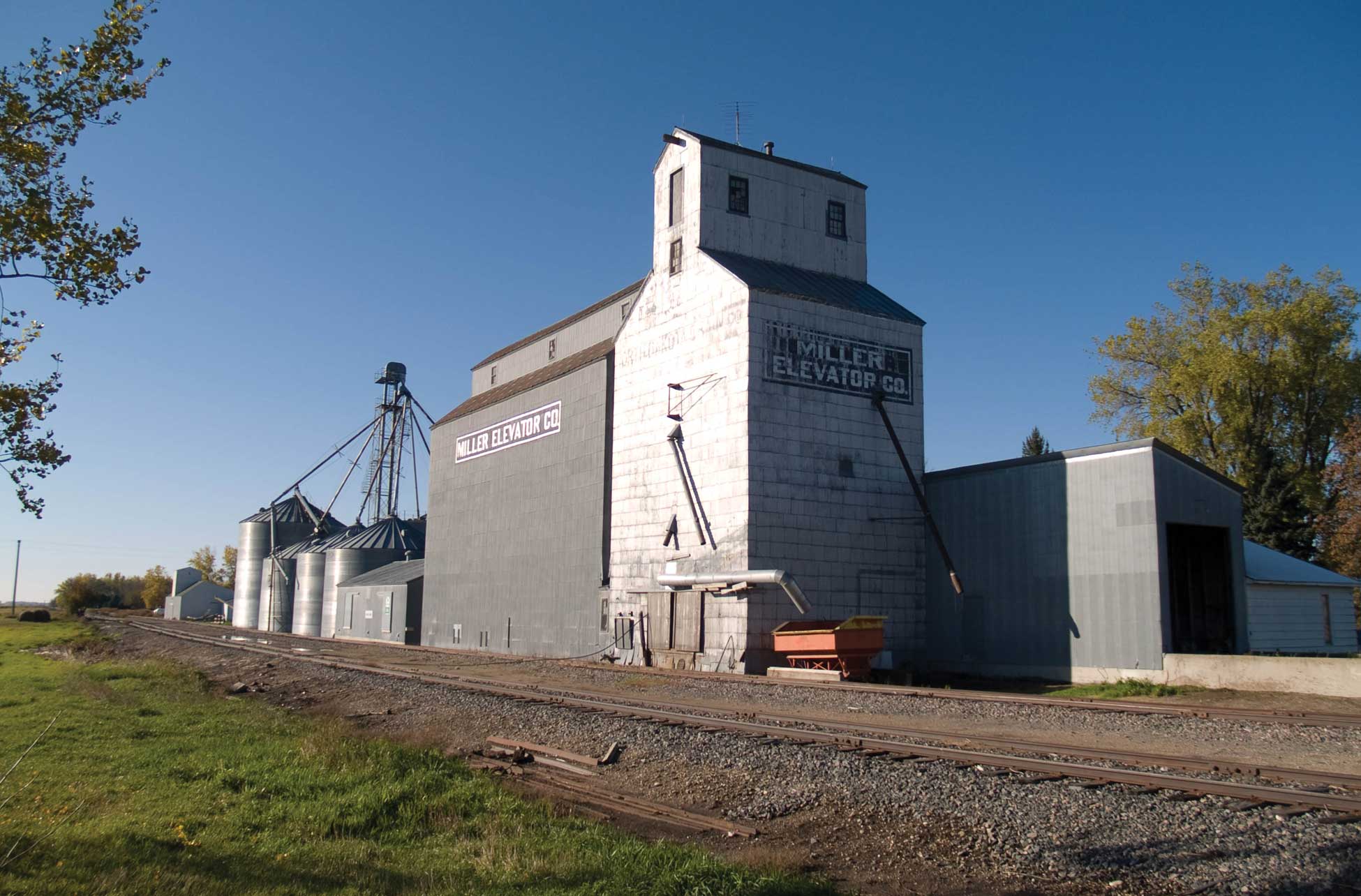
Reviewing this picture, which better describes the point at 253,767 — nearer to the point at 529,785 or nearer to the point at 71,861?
the point at 529,785

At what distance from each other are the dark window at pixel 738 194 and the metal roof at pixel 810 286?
167 cm

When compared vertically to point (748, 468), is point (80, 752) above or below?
below

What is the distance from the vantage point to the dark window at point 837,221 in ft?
114

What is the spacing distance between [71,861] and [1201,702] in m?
18.2

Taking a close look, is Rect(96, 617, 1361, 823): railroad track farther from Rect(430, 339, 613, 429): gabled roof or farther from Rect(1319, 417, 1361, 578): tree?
Rect(1319, 417, 1361, 578): tree

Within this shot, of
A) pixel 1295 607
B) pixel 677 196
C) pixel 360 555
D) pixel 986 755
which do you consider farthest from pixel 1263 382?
pixel 360 555

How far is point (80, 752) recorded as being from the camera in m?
12.9

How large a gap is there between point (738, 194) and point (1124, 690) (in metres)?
20.0

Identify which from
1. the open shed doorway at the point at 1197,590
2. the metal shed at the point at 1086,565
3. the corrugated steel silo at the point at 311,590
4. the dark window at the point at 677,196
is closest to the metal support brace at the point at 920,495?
the metal shed at the point at 1086,565

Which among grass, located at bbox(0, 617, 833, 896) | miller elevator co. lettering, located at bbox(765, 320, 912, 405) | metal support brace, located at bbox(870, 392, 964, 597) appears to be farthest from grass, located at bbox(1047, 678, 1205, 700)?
grass, located at bbox(0, 617, 833, 896)

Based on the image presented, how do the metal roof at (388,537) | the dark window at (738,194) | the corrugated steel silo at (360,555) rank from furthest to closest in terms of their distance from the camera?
the metal roof at (388,537) → the corrugated steel silo at (360,555) → the dark window at (738,194)

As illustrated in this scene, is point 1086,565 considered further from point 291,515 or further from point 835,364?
point 291,515

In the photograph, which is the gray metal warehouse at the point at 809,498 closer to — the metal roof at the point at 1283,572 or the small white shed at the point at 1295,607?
the small white shed at the point at 1295,607

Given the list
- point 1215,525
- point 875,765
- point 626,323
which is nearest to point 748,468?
point 626,323
